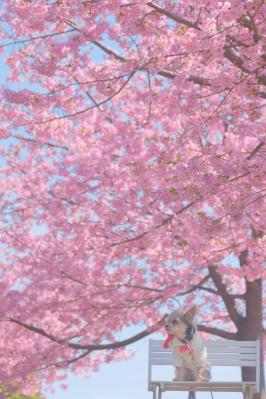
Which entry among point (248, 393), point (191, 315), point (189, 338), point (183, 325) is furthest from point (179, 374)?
point (248, 393)

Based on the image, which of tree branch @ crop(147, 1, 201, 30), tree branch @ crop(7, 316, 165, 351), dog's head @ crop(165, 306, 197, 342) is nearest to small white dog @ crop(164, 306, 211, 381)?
dog's head @ crop(165, 306, 197, 342)

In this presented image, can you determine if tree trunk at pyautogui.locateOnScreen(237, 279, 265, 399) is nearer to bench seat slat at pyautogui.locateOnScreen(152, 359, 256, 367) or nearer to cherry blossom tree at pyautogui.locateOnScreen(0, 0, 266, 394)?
cherry blossom tree at pyautogui.locateOnScreen(0, 0, 266, 394)

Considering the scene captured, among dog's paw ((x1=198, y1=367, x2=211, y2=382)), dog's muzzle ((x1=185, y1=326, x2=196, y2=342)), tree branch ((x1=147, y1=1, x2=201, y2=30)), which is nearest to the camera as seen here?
tree branch ((x1=147, y1=1, x2=201, y2=30))

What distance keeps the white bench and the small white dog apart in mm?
163

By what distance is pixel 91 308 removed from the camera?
551 inches

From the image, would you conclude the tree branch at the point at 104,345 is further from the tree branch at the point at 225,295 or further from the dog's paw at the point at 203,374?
the dog's paw at the point at 203,374

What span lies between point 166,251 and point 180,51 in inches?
227

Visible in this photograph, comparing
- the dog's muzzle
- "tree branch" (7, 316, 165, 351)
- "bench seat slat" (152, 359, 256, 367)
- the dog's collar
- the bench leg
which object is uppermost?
"tree branch" (7, 316, 165, 351)

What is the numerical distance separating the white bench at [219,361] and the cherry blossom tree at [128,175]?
4.80 feet

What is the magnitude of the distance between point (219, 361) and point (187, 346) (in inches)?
32.7

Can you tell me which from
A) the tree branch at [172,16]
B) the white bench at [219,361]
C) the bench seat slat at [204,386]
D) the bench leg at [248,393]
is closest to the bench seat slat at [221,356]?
the white bench at [219,361]

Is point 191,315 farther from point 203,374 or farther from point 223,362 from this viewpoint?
point 223,362

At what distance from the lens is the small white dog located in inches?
334

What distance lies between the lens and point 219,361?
9172 mm
